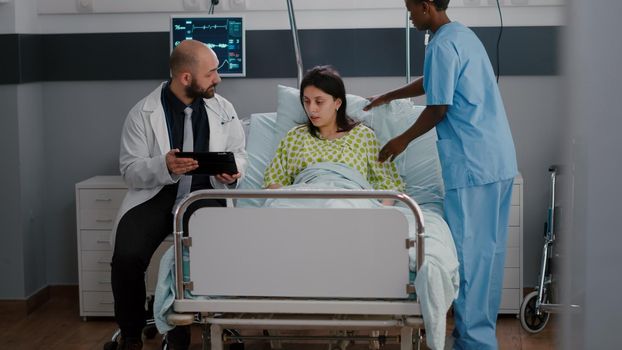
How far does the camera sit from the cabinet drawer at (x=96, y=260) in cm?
397

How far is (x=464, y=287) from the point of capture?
326 cm

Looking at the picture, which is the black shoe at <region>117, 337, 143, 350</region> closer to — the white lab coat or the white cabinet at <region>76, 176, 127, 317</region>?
the white lab coat

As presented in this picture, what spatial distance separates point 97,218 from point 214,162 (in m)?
1.03

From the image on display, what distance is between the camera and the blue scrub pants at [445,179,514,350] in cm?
323

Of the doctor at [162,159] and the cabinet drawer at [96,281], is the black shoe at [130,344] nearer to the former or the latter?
the doctor at [162,159]

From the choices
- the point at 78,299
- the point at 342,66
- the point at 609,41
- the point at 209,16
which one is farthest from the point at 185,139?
the point at 609,41

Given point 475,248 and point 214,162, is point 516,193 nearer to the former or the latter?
point 475,248

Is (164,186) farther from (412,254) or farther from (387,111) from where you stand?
(412,254)

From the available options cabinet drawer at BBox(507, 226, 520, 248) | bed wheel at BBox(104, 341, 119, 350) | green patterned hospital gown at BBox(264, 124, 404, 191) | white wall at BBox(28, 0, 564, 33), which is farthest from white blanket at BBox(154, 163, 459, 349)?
white wall at BBox(28, 0, 564, 33)

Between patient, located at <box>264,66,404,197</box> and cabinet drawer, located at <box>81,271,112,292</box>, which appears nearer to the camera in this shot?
patient, located at <box>264,66,404,197</box>

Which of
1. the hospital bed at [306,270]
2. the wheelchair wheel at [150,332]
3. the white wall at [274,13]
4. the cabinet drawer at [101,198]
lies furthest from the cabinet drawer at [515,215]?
the cabinet drawer at [101,198]

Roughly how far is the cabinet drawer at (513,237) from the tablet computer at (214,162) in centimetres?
133

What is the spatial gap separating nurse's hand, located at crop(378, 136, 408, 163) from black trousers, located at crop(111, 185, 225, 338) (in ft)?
2.24

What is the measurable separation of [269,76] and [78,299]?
1451mm
